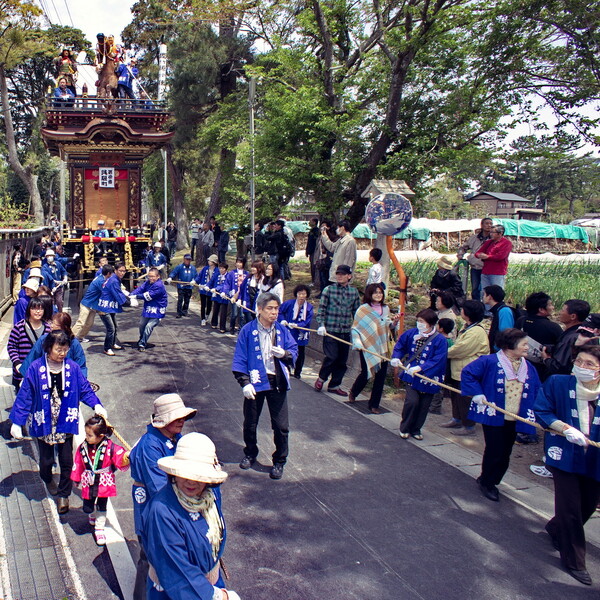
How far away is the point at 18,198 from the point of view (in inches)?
1815

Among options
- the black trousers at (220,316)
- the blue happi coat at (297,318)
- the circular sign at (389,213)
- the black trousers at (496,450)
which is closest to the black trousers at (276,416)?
the black trousers at (496,450)

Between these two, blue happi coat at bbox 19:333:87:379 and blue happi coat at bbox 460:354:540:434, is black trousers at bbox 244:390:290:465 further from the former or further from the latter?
blue happi coat at bbox 460:354:540:434

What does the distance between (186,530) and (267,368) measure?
307 centimetres

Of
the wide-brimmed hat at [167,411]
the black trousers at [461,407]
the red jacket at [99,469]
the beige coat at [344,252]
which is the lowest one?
the black trousers at [461,407]

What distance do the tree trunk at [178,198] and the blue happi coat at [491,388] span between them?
78.3 ft

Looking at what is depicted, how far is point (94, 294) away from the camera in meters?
10.0

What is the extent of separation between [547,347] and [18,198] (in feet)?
159

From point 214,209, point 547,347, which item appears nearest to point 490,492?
point 547,347

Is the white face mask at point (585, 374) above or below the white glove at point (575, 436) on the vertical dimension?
above

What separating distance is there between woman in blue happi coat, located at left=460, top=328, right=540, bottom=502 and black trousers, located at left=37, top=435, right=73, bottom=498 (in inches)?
144

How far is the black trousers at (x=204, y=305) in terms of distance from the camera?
13.2 meters

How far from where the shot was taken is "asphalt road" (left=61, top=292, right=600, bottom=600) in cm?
398

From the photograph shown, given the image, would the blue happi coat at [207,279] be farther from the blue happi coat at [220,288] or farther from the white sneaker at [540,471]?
the white sneaker at [540,471]

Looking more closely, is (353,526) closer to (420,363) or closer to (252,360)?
(252,360)
